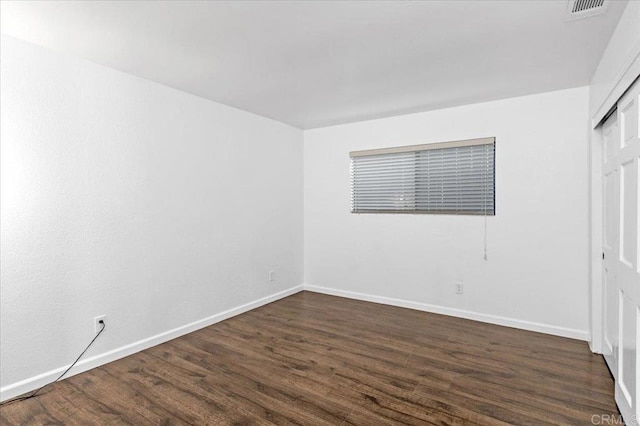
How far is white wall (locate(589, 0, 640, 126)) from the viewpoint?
5.71 ft

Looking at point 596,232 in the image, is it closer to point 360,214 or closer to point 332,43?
point 360,214

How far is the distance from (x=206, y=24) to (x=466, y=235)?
3301 mm

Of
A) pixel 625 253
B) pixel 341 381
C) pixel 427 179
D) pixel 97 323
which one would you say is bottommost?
pixel 341 381

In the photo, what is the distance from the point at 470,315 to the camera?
3.81 meters

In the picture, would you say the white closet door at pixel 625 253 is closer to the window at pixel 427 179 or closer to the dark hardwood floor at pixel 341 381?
the dark hardwood floor at pixel 341 381

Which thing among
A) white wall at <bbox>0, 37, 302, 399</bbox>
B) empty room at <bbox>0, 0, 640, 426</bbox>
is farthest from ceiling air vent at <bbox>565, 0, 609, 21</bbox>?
white wall at <bbox>0, 37, 302, 399</bbox>

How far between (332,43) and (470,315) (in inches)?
127

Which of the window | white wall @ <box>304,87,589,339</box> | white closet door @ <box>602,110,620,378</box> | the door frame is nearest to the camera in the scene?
white closet door @ <box>602,110,620,378</box>

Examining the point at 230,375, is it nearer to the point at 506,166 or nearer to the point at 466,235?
the point at 466,235

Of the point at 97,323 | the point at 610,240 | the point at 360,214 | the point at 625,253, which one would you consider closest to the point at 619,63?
the point at 625,253

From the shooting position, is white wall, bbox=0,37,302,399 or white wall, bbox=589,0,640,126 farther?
white wall, bbox=0,37,302,399

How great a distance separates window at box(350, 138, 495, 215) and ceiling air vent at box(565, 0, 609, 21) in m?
1.73

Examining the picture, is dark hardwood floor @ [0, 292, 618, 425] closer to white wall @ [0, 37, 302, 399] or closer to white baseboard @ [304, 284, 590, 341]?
white baseboard @ [304, 284, 590, 341]

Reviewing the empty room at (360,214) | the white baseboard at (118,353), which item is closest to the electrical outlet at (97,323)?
the empty room at (360,214)
